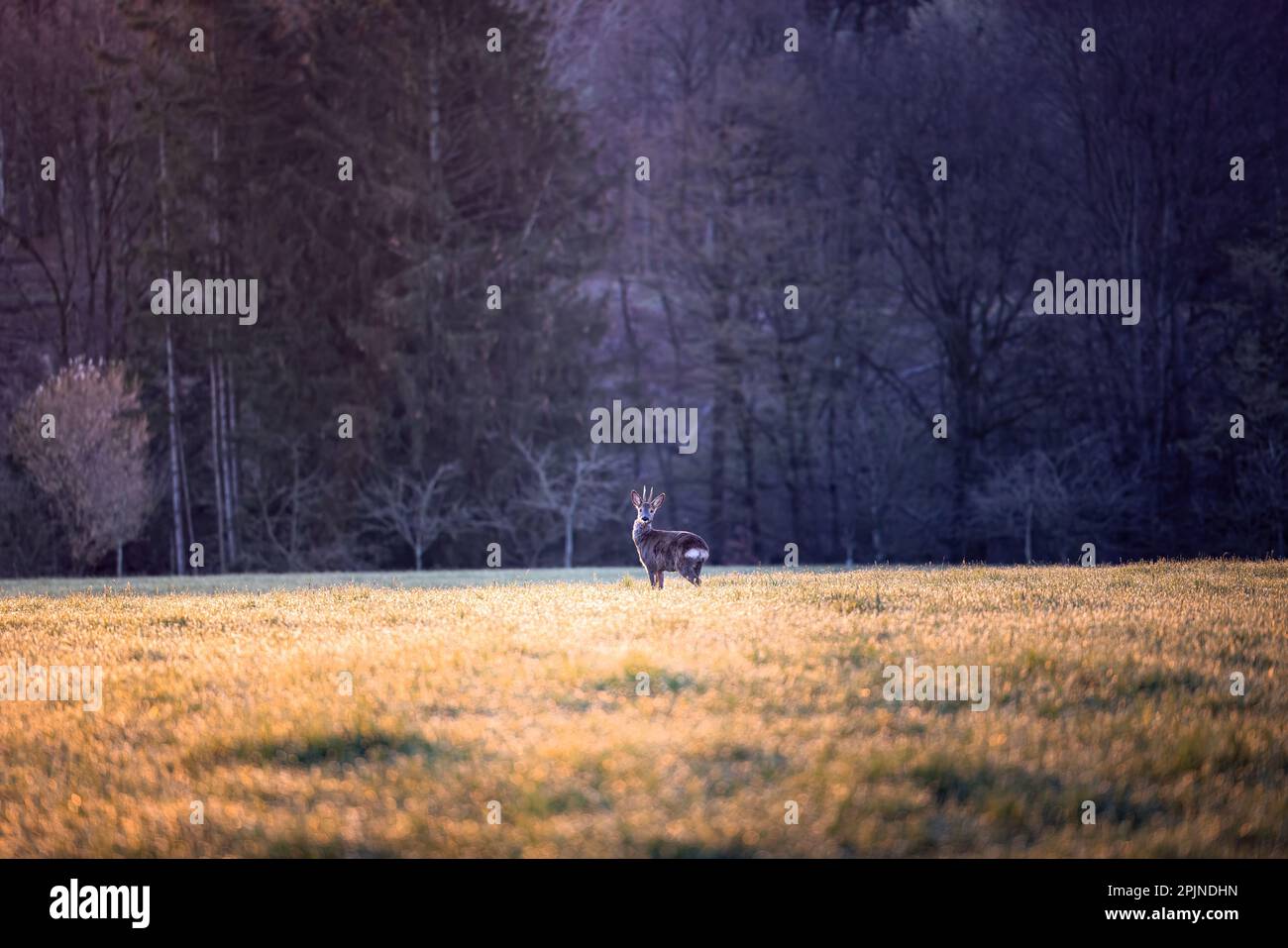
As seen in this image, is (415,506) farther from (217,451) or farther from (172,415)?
(172,415)

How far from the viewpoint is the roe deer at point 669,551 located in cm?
1573

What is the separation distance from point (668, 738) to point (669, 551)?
8.04 metres

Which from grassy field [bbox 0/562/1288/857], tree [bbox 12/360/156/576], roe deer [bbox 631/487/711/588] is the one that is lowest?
grassy field [bbox 0/562/1288/857]

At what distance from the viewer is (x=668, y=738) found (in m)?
7.86

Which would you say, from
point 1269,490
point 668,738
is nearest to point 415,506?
point 1269,490

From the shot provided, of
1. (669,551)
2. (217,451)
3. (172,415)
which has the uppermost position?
(172,415)

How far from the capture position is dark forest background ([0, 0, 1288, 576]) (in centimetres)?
3900

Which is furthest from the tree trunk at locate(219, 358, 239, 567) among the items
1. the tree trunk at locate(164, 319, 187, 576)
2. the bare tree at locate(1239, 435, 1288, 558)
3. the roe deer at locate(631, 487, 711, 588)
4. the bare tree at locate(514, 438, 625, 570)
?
the bare tree at locate(1239, 435, 1288, 558)

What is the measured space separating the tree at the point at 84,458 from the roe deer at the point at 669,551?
2462 cm

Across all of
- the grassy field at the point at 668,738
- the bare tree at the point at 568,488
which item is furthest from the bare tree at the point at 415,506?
the grassy field at the point at 668,738

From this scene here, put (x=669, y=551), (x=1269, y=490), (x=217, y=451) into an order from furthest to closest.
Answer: (x=217, y=451) < (x=1269, y=490) < (x=669, y=551)

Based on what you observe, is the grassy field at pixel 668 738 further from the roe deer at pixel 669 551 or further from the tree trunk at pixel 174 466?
the tree trunk at pixel 174 466

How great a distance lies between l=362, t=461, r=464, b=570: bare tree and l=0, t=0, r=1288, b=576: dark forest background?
18cm

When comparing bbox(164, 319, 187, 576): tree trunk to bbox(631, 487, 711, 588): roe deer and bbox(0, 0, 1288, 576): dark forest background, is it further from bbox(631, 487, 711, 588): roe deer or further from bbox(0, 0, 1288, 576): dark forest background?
bbox(631, 487, 711, 588): roe deer
